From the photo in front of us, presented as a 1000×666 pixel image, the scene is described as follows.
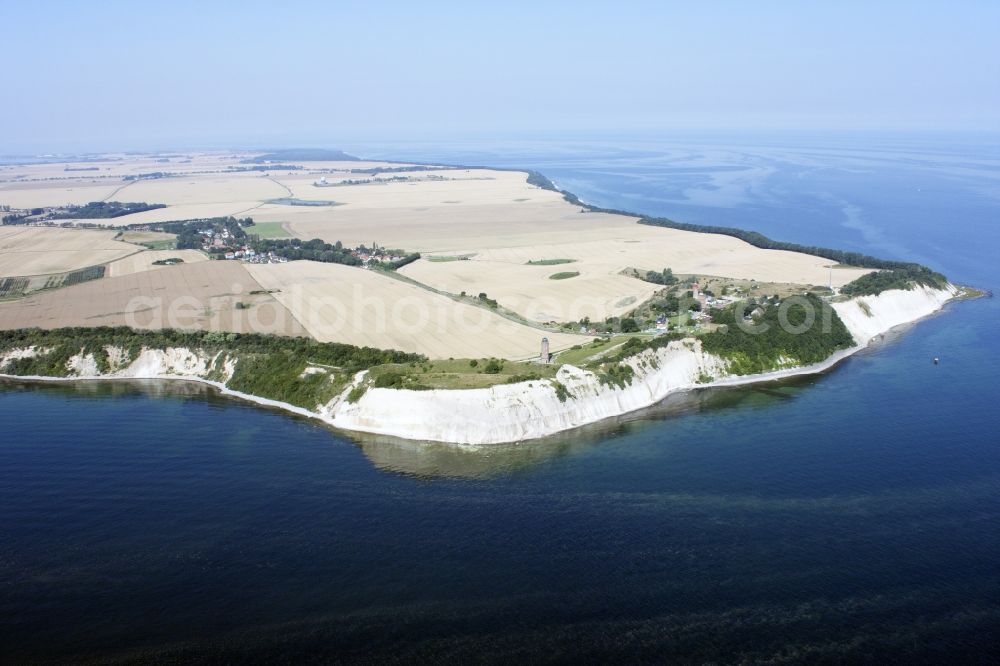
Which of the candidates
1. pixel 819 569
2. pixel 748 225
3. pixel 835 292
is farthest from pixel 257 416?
pixel 748 225

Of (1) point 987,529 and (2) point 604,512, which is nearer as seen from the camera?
(1) point 987,529

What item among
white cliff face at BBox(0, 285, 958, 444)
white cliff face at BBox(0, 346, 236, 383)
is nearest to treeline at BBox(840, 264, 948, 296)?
white cliff face at BBox(0, 285, 958, 444)

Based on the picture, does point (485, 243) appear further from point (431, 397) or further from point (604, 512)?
point (604, 512)

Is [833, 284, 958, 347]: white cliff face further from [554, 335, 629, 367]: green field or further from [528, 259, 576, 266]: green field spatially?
[528, 259, 576, 266]: green field

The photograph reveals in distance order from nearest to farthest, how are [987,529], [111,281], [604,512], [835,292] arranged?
[987,529] → [604,512] → [835,292] → [111,281]

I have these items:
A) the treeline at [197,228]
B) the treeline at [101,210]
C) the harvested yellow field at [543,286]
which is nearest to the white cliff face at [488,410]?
the harvested yellow field at [543,286]

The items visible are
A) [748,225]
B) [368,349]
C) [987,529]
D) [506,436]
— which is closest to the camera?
[987,529]

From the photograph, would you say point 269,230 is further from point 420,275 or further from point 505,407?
point 505,407
